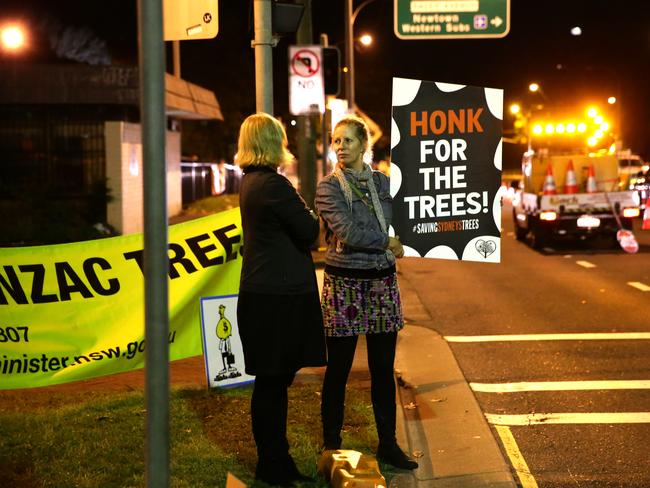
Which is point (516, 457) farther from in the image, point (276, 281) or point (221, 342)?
point (221, 342)

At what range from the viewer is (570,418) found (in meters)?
7.06

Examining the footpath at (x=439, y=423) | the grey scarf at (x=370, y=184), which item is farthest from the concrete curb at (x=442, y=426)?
the grey scarf at (x=370, y=184)

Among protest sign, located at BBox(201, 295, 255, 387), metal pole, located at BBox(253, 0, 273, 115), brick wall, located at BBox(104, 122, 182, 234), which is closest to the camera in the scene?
protest sign, located at BBox(201, 295, 255, 387)

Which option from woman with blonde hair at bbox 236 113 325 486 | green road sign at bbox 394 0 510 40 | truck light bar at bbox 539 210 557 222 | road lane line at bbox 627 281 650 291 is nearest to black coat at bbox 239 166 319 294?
woman with blonde hair at bbox 236 113 325 486

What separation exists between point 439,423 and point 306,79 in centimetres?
637

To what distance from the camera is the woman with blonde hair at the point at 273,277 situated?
5164 mm

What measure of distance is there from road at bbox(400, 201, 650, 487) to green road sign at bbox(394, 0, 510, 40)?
363 centimetres

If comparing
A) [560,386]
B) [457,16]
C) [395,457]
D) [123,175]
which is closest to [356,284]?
[395,457]

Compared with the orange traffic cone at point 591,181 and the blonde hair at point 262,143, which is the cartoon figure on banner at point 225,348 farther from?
the orange traffic cone at point 591,181

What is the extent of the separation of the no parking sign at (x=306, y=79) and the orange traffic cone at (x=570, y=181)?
31.6 feet

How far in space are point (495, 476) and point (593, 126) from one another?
26.7 m

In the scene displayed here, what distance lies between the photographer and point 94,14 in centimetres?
4622

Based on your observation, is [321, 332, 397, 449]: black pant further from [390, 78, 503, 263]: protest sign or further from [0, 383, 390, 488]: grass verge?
[390, 78, 503, 263]: protest sign

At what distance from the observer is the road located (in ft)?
20.2
